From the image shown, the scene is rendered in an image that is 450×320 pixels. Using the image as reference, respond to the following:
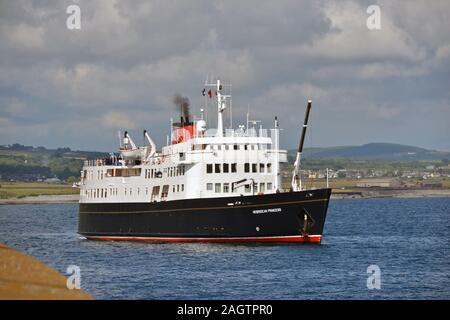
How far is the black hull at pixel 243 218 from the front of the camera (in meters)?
60.3

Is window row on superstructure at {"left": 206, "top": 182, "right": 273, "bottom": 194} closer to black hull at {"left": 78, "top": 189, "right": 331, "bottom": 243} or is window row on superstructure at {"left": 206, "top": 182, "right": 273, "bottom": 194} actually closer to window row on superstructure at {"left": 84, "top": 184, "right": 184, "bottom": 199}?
black hull at {"left": 78, "top": 189, "right": 331, "bottom": 243}

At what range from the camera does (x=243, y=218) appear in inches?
2429

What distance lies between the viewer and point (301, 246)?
60438 millimetres

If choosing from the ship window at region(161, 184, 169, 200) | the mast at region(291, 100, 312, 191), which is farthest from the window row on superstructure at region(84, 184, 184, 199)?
the mast at region(291, 100, 312, 191)

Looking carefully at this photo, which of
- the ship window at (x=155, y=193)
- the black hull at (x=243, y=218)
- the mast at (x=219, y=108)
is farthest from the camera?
the ship window at (x=155, y=193)

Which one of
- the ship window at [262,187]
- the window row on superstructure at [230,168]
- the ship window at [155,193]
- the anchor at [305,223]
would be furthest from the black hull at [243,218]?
the ship window at [262,187]

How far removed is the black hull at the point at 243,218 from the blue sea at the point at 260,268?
1.01 m

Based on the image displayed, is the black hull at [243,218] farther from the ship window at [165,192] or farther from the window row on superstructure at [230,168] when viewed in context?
the window row on superstructure at [230,168]

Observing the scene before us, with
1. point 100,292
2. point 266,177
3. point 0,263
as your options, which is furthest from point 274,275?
point 0,263

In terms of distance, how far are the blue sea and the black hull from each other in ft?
3.33

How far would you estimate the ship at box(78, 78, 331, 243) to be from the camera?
61.0 meters


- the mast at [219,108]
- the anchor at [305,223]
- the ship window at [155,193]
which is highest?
the mast at [219,108]

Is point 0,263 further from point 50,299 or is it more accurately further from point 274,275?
point 274,275

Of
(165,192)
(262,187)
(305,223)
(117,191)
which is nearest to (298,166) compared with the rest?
(262,187)
